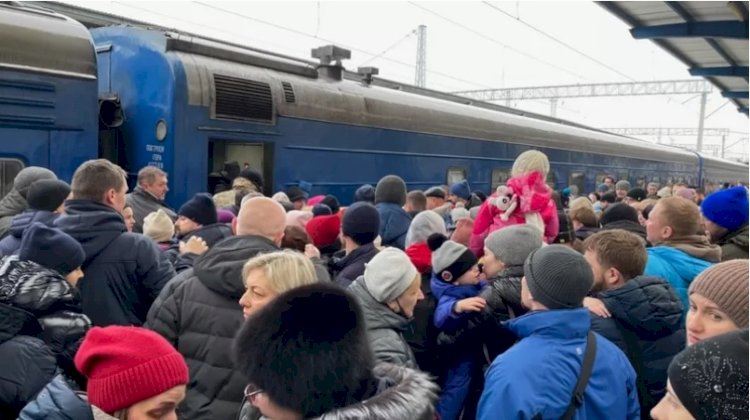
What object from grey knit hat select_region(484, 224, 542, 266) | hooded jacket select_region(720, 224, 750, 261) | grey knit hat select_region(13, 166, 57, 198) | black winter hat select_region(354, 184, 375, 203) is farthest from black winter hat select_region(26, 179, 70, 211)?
hooded jacket select_region(720, 224, 750, 261)

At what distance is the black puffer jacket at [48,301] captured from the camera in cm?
196

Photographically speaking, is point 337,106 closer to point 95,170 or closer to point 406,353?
point 95,170

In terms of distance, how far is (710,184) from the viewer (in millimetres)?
23578

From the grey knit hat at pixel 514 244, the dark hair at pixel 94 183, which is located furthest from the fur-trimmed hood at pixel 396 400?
the dark hair at pixel 94 183

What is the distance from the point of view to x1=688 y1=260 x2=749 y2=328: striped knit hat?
1.79 meters

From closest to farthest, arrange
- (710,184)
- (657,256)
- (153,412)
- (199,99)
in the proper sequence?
(153,412)
(657,256)
(199,99)
(710,184)

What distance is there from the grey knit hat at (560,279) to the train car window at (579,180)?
1182 centimetres

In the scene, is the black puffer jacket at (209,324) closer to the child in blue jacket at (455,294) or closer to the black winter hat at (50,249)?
the black winter hat at (50,249)

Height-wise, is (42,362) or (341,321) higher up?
(341,321)

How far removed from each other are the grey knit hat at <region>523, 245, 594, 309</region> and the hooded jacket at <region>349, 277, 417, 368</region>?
0.55 metres

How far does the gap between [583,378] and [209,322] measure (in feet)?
4.49

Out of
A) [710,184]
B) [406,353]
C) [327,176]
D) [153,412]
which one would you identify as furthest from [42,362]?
[710,184]

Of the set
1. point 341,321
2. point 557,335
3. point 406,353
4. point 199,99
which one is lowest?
point 406,353

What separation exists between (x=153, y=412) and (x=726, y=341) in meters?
1.38
